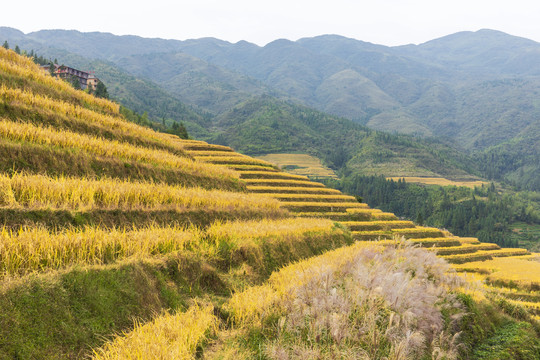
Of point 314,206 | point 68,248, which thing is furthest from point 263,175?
point 68,248

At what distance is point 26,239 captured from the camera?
19.7 ft

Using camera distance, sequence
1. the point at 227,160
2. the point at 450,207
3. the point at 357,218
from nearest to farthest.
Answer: the point at 227,160 → the point at 357,218 → the point at 450,207

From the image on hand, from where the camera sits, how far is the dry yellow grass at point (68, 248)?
223 inches

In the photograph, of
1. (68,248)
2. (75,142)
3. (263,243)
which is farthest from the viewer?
(75,142)

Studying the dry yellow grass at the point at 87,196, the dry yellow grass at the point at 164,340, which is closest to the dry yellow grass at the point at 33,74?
the dry yellow grass at the point at 87,196

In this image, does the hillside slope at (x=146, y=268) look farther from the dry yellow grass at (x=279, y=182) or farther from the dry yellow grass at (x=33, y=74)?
the dry yellow grass at (x=279, y=182)

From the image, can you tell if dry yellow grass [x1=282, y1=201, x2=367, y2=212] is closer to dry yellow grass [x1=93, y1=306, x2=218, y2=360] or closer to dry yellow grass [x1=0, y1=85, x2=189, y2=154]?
dry yellow grass [x1=0, y1=85, x2=189, y2=154]

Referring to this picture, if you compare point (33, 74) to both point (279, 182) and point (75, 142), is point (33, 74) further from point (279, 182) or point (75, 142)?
point (279, 182)

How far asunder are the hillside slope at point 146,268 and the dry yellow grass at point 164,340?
1.1 inches

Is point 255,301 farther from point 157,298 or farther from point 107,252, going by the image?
point 107,252

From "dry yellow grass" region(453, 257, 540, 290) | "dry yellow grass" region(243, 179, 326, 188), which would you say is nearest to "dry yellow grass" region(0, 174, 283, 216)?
"dry yellow grass" region(243, 179, 326, 188)

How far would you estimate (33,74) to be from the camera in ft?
65.5

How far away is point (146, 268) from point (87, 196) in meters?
3.79

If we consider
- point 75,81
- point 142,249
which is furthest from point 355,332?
point 75,81
